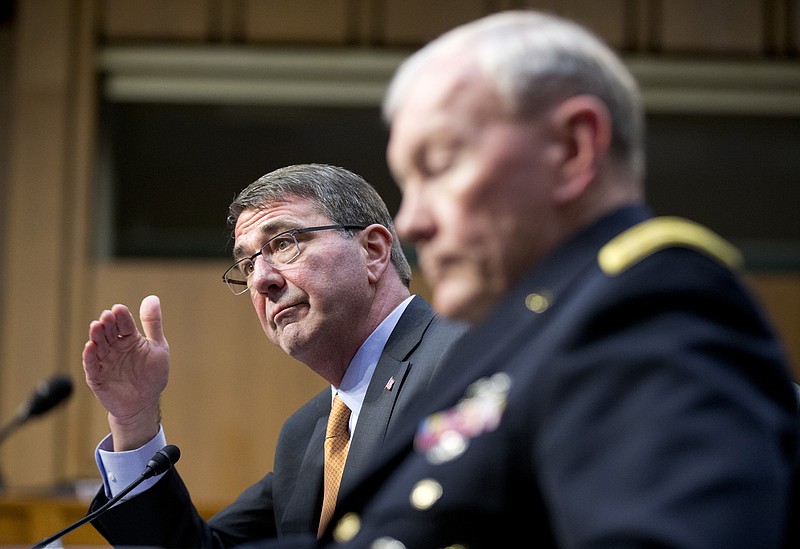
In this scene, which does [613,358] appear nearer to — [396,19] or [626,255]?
[626,255]

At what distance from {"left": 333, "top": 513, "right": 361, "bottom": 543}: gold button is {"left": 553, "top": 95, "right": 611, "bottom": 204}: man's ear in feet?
1.18

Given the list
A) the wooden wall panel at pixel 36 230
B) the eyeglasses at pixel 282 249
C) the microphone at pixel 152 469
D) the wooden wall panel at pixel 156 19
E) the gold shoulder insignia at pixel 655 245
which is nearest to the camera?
the gold shoulder insignia at pixel 655 245

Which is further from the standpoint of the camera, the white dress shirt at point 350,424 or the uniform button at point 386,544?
the white dress shirt at point 350,424

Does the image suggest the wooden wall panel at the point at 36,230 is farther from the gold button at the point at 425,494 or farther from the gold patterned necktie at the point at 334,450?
the gold button at the point at 425,494

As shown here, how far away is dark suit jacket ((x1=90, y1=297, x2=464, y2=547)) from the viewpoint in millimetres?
1918

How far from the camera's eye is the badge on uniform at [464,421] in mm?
965

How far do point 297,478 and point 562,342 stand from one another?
124 centimetres

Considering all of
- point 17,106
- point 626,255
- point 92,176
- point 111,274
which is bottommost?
point 111,274

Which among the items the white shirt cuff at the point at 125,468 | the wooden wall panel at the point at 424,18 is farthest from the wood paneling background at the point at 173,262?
the white shirt cuff at the point at 125,468

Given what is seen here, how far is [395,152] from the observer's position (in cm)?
112

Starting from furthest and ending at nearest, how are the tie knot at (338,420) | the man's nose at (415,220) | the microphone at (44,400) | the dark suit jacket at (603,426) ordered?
the microphone at (44,400), the tie knot at (338,420), the man's nose at (415,220), the dark suit jacket at (603,426)

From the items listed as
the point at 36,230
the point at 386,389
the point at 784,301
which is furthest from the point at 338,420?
the point at 784,301

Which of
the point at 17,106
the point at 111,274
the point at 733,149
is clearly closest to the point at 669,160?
the point at 733,149

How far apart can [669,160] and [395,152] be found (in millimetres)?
5606
